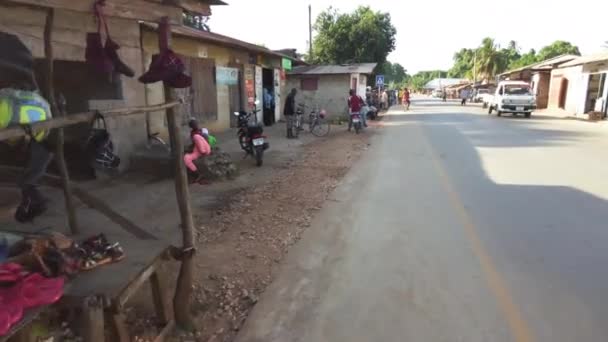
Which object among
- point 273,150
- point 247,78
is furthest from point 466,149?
point 247,78

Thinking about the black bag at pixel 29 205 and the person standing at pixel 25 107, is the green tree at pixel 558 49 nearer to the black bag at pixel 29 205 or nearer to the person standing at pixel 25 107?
the black bag at pixel 29 205

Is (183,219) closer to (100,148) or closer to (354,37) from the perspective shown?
(100,148)

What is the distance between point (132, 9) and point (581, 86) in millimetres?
30526

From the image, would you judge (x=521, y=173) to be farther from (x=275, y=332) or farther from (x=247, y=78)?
(x=247, y=78)

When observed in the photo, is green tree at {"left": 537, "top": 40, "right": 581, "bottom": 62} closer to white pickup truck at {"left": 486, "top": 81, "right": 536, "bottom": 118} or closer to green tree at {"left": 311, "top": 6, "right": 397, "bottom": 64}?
green tree at {"left": 311, "top": 6, "right": 397, "bottom": 64}

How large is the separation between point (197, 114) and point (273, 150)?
2885 millimetres

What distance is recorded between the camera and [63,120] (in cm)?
258

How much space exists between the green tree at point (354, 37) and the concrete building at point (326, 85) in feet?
38.7

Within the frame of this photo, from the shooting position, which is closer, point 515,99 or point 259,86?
point 259,86

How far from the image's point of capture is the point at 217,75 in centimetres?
1433

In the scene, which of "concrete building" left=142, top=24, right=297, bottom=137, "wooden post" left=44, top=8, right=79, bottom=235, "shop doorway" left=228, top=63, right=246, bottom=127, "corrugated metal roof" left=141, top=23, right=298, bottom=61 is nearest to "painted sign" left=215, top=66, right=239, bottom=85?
"concrete building" left=142, top=24, right=297, bottom=137

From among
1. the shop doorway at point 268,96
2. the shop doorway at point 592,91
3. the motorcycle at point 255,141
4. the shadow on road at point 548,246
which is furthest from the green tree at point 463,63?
the shadow on road at point 548,246

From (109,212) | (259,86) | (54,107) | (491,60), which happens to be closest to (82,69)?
(54,107)

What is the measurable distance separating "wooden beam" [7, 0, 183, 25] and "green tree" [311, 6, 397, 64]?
32219mm
